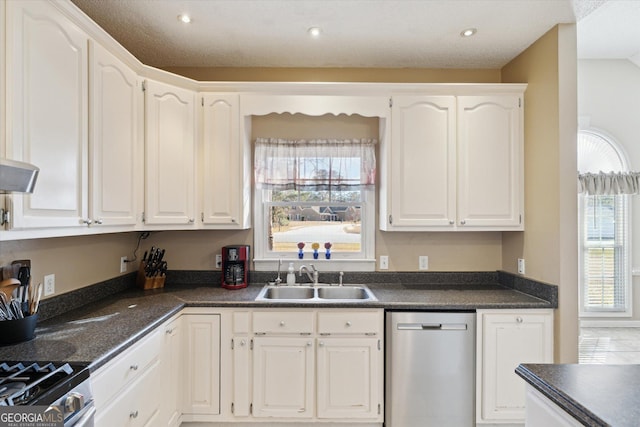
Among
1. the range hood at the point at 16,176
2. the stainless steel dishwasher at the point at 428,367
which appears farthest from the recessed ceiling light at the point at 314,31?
the stainless steel dishwasher at the point at 428,367

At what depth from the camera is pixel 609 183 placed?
4070 millimetres

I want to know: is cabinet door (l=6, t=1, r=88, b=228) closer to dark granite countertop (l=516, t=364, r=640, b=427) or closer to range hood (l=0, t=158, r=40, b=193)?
range hood (l=0, t=158, r=40, b=193)

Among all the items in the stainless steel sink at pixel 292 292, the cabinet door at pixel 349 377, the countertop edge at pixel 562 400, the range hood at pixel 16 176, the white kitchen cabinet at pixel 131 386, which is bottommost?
the cabinet door at pixel 349 377

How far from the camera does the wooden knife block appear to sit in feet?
8.66

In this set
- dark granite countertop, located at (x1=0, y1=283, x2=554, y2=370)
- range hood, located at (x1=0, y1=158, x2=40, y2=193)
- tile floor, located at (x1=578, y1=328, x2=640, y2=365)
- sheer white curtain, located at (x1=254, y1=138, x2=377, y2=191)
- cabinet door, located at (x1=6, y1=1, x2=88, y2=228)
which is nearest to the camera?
range hood, located at (x1=0, y1=158, x2=40, y2=193)

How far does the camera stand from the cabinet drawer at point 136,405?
4.75ft

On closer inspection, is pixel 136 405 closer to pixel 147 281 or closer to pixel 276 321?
pixel 276 321

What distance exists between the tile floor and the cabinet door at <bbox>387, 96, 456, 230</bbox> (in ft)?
7.72

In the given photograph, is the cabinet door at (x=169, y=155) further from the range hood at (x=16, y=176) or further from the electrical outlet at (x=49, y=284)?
the range hood at (x=16, y=176)

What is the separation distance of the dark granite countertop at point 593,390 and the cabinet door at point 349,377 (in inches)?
44.8

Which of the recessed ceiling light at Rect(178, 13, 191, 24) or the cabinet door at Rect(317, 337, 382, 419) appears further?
the cabinet door at Rect(317, 337, 382, 419)

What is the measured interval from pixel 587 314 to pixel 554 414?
4.20 meters

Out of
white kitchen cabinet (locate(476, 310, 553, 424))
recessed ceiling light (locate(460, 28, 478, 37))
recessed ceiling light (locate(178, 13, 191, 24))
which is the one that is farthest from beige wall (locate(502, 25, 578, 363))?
recessed ceiling light (locate(178, 13, 191, 24))

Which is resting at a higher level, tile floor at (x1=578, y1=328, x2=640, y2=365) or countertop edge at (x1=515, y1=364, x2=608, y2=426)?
countertop edge at (x1=515, y1=364, x2=608, y2=426)
